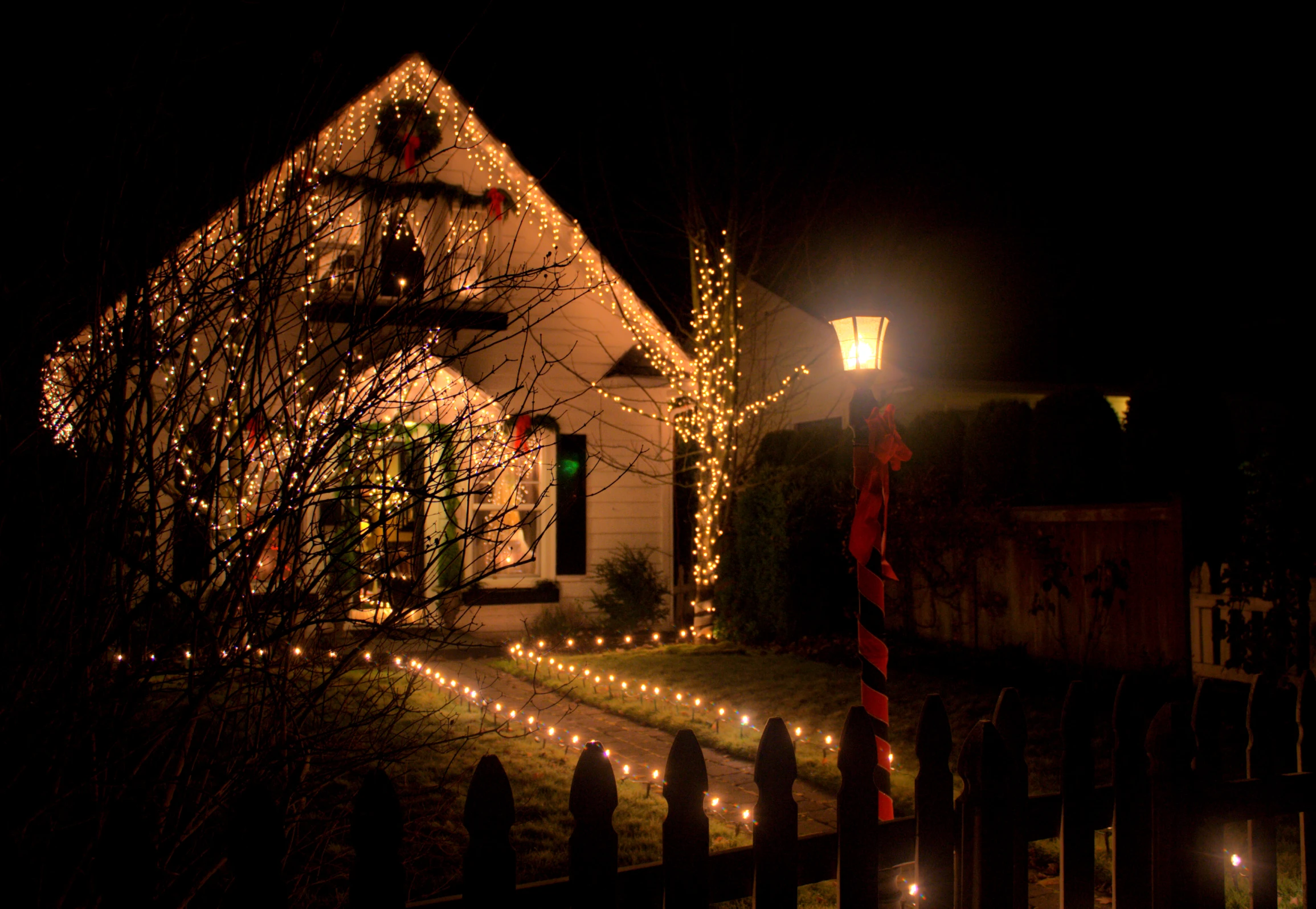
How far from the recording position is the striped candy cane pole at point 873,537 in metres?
4.44

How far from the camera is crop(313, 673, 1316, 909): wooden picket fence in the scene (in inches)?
79.7

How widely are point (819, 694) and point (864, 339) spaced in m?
4.03

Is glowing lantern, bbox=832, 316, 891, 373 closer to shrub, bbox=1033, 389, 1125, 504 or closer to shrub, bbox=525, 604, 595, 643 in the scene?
shrub, bbox=1033, 389, 1125, 504

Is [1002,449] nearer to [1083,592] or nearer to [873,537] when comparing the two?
[1083,592]

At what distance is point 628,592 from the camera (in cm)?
1158

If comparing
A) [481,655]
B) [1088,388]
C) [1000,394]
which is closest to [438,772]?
[481,655]

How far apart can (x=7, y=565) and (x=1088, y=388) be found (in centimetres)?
1047

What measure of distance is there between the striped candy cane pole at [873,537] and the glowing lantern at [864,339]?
1.67ft

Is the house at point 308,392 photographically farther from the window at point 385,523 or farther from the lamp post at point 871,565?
the lamp post at point 871,565

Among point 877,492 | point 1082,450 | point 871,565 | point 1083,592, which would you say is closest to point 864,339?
point 877,492

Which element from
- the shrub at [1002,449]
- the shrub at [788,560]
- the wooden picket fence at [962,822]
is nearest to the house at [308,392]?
the wooden picket fence at [962,822]

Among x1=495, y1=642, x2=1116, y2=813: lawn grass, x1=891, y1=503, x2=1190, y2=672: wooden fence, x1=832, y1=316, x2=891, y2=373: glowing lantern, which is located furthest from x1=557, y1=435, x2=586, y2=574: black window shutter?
x1=832, y1=316, x2=891, y2=373: glowing lantern

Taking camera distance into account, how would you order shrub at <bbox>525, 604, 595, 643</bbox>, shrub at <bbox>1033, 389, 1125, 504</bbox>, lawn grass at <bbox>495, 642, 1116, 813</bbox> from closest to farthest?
lawn grass at <bbox>495, 642, 1116, 813</bbox>, shrub at <bbox>1033, 389, 1125, 504</bbox>, shrub at <bbox>525, 604, 595, 643</bbox>

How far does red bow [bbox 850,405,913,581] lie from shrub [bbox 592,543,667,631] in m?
7.16
